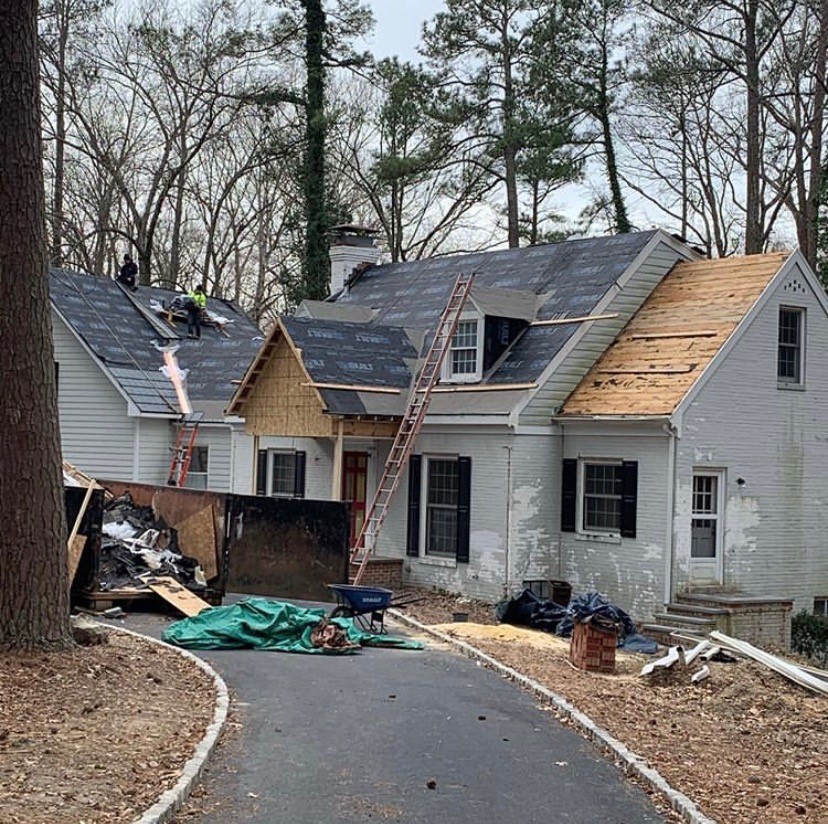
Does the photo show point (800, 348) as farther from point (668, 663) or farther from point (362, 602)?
point (362, 602)

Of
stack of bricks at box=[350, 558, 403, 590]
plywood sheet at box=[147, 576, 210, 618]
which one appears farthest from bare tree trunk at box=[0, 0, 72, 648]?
stack of bricks at box=[350, 558, 403, 590]

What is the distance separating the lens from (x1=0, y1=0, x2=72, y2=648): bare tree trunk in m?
12.8

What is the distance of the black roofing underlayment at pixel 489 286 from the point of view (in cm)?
2327

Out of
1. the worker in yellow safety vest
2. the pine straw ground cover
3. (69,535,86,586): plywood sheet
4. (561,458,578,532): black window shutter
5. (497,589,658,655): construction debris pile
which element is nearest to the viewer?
the pine straw ground cover

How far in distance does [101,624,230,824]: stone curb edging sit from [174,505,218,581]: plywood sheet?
603 centimetres

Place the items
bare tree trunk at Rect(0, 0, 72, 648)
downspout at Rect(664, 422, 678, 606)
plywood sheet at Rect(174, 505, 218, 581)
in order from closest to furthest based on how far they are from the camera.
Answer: bare tree trunk at Rect(0, 0, 72, 648) < plywood sheet at Rect(174, 505, 218, 581) < downspout at Rect(664, 422, 678, 606)

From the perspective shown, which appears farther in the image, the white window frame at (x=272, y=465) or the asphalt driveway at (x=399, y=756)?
the white window frame at (x=272, y=465)

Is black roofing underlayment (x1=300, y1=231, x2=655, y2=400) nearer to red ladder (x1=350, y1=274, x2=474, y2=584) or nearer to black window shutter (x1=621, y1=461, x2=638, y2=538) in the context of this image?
red ladder (x1=350, y1=274, x2=474, y2=584)

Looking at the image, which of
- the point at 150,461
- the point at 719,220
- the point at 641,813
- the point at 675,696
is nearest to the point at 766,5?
the point at 719,220

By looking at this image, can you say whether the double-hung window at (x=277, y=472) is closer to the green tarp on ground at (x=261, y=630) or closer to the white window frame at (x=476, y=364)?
the white window frame at (x=476, y=364)

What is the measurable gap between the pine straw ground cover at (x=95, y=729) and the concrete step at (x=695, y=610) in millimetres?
9383

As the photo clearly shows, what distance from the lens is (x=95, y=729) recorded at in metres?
10.3

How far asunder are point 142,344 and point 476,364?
11.6m

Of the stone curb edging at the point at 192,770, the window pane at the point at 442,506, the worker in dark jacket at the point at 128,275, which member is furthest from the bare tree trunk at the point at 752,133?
the stone curb edging at the point at 192,770
